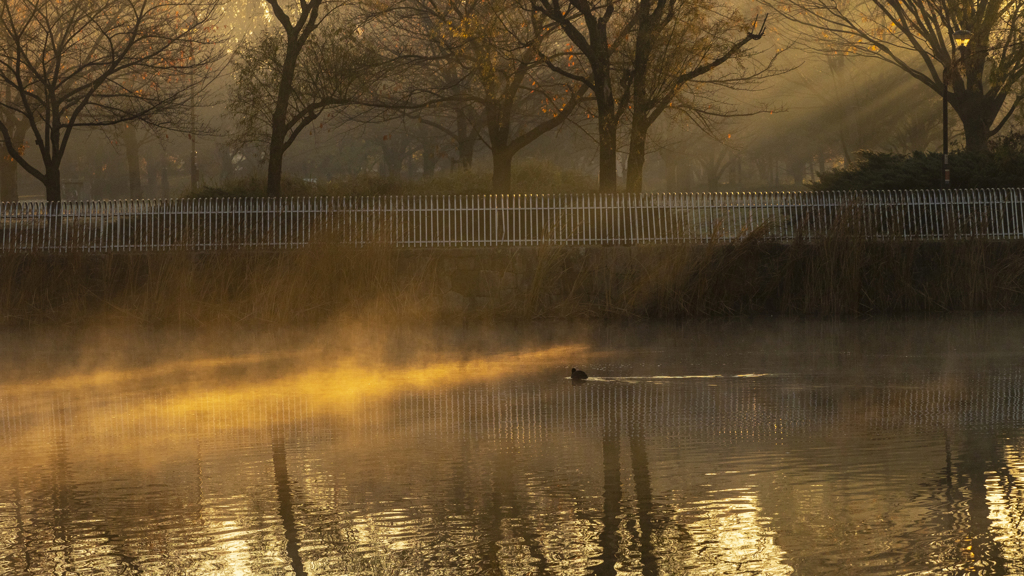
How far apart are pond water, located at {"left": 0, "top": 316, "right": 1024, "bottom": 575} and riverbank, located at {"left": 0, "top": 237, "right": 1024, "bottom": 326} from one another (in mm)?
5757

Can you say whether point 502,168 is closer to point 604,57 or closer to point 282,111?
point 282,111

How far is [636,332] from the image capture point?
15.7 meters

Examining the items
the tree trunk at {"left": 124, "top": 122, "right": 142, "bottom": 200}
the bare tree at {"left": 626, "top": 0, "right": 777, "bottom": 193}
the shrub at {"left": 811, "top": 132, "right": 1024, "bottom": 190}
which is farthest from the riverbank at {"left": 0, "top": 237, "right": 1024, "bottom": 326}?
the tree trunk at {"left": 124, "top": 122, "right": 142, "bottom": 200}

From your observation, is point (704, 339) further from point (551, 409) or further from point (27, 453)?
point (27, 453)

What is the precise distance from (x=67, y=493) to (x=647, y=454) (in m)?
3.09

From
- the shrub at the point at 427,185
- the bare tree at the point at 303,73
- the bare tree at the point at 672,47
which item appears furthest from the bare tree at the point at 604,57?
the bare tree at the point at 303,73

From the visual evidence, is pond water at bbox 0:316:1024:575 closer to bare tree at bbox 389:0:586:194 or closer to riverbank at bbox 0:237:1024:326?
riverbank at bbox 0:237:1024:326

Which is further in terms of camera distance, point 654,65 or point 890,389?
point 654,65

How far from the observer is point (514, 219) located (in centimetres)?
2097

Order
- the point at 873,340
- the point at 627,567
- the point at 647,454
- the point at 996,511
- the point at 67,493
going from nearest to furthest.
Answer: the point at 627,567, the point at 996,511, the point at 67,493, the point at 647,454, the point at 873,340

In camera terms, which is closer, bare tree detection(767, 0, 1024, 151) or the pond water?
the pond water

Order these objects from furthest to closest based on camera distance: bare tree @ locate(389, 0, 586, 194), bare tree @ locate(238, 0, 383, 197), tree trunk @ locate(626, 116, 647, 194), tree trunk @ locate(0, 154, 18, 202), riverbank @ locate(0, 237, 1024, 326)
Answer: tree trunk @ locate(0, 154, 18, 202)
bare tree @ locate(238, 0, 383, 197)
tree trunk @ locate(626, 116, 647, 194)
bare tree @ locate(389, 0, 586, 194)
riverbank @ locate(0, 237, 1024, 326)

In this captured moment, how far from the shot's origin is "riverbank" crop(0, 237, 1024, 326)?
1798cm

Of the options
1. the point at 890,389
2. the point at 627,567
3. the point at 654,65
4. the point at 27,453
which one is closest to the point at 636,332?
the point at 890,389
